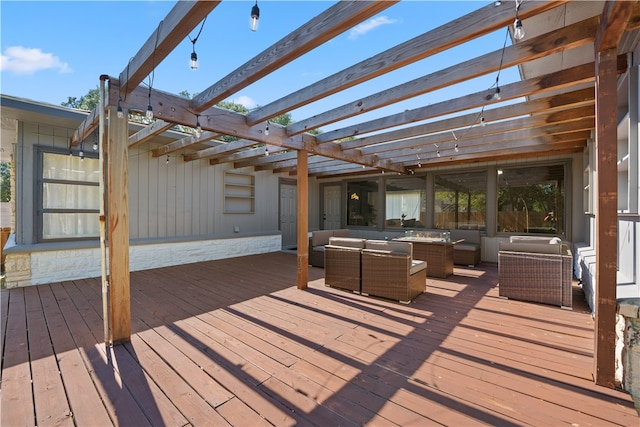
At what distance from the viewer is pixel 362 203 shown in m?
9.57

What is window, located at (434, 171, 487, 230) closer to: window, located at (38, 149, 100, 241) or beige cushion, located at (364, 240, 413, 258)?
beige cushion, located at (364, 240, 413, 258)

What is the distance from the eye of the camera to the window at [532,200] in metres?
6.25

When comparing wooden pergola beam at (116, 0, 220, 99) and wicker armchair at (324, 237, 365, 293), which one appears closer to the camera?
wooden pergola beam at (116, 0, 220, 99)

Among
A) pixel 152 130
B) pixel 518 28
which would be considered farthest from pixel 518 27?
pixel 152 130

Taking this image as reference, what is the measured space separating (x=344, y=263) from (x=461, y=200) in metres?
4.65

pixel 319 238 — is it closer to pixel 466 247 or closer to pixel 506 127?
pixel 466 247

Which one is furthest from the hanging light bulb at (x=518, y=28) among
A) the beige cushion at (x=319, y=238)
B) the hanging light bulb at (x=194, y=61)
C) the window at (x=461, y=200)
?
the window at (x=461, y=200)

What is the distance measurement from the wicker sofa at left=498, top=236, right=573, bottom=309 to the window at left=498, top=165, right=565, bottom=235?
9.85ft

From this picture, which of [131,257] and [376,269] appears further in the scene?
[131,257]

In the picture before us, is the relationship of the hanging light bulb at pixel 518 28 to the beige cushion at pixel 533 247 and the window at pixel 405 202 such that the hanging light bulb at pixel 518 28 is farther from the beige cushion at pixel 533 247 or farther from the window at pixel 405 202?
the window at pixel 405 202

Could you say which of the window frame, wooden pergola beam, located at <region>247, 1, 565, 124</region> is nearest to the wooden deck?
the window frame

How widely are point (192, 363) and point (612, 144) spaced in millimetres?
3604

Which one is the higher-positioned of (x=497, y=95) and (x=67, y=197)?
(x=497, y=95)

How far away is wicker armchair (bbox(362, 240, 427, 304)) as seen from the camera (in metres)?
3.85
